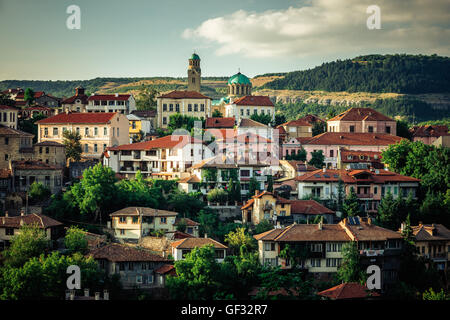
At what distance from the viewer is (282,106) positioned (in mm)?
157125

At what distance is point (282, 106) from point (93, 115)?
93978 millimetres

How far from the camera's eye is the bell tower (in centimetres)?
10169

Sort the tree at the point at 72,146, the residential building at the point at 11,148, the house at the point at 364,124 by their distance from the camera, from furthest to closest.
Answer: the house at the point at 364,124 → the tree at the point at 72,146 → the residential building at the point at 11,148

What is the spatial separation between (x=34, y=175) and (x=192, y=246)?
1704 cm

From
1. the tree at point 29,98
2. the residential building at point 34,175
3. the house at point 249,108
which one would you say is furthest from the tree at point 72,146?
the tree at point 29,98

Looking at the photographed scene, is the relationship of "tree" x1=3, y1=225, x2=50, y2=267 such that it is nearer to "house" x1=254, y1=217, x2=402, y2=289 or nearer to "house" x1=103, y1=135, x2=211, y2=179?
"house" x1=254, y1=217, x2=402, y2=289

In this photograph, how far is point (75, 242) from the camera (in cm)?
4450

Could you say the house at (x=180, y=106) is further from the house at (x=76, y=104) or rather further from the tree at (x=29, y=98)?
the tree at (x=29, y=98)

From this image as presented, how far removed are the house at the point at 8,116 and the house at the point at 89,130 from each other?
4.58m

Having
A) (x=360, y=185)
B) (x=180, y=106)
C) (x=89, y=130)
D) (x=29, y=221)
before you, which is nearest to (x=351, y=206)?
(x=360, y=185)

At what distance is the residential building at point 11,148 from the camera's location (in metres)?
58.2

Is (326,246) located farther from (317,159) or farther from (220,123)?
(220,123)
